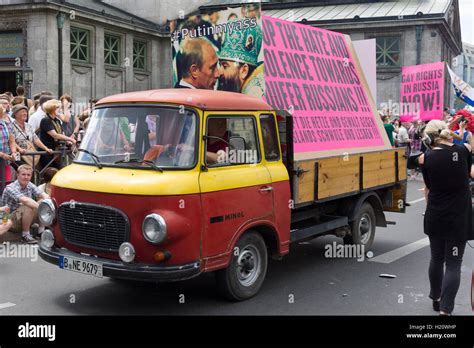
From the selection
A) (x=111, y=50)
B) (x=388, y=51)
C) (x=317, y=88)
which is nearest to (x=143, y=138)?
(x=317, y=88)

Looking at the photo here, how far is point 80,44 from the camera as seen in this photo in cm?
2781

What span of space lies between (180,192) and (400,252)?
4.84 metres

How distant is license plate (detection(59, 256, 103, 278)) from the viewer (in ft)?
19.7

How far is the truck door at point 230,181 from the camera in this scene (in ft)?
20.4

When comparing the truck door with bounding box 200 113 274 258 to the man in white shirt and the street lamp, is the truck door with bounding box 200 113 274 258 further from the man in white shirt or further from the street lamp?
the street lamp

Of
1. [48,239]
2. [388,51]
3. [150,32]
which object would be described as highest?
[150,32]

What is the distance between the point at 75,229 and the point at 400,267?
4.53m

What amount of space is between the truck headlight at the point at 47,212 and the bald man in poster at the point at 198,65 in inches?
94.4

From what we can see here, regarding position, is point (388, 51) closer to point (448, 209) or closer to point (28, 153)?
point (28, 153)

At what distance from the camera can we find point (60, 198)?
21.6 ft

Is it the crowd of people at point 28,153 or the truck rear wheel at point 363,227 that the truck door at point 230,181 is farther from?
the crowd of people at point 28,153

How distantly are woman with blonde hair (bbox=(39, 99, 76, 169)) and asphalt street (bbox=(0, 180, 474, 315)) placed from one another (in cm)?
294
